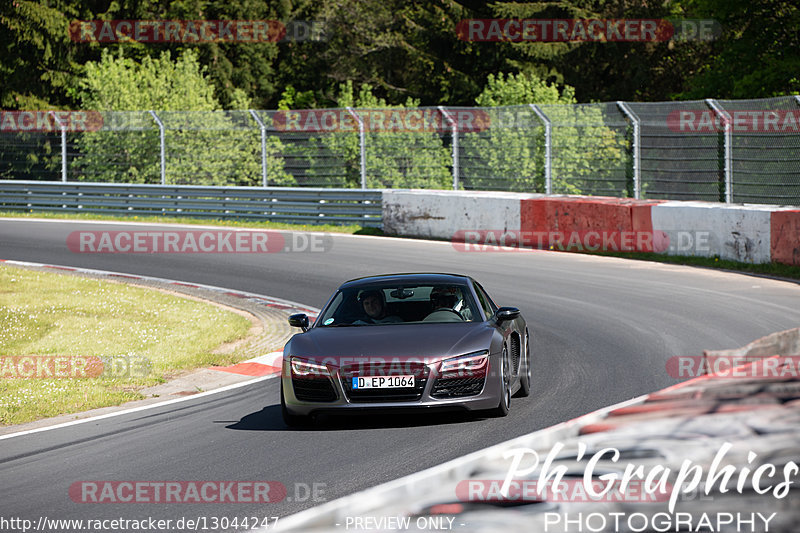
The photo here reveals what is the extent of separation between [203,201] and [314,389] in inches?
855

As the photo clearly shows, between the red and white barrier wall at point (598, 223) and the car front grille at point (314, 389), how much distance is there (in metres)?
11.3

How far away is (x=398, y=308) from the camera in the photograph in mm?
9797

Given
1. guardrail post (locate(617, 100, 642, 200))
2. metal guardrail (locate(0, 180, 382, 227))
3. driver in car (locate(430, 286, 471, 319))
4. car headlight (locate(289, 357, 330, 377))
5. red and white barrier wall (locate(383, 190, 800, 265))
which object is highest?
guardrail post (locate(617, 100, 642, 200))

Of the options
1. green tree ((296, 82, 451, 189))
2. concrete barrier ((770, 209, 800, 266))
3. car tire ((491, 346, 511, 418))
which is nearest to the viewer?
car tire ((491, 346, 511, 418))

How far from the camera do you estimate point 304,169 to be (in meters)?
29.2

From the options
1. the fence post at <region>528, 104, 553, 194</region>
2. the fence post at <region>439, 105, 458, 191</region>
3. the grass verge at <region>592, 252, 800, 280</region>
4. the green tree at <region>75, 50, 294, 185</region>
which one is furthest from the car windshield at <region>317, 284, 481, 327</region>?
the green tree at <region>75, 50, 294, 185</region>

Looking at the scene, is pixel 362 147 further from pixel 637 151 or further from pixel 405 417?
pixel 405 417

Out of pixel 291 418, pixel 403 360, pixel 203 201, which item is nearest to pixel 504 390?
pixel 403 360

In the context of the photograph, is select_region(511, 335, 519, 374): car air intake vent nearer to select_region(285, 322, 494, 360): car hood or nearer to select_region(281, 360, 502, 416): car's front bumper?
select_region(285, 322, 494, 360): car hood

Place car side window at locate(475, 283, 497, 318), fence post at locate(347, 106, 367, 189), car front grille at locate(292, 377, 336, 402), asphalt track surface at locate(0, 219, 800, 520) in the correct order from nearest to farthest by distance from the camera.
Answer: asphalt track surface at locate(0, 219, 800, 520), car front grille at locate(292, 377, 336, 402), car side window at locate(475, 283, 497, 318), fence post at locate(347, 106, 367, 189)

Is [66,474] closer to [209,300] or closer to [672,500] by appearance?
[672,500]

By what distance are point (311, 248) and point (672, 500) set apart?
21.0 meters

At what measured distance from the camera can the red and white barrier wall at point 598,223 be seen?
717 inches

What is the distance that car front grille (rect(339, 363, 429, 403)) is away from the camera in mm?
8430
